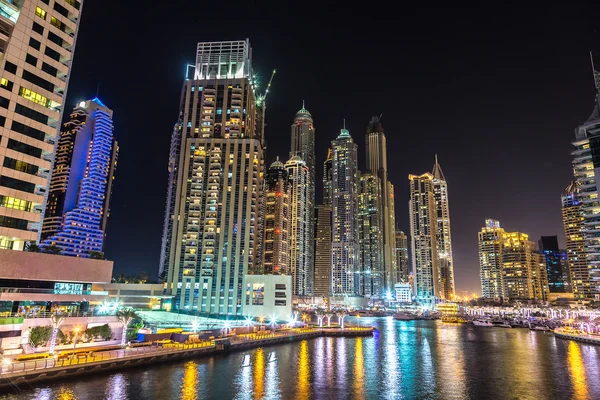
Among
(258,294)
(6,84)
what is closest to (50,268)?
(6,84)

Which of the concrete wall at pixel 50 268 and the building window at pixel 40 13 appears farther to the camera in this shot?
the building window at pixel 40 13

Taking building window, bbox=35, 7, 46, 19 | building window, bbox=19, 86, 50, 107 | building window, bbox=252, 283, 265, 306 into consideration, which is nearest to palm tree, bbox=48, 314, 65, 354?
building window, bbox=19, 86, 50, 107

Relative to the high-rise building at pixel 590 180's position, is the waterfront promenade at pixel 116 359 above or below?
below

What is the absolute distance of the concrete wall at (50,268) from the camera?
214 ft

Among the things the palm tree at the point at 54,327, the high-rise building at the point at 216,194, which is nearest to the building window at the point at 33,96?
the palm tree at the point at 54,327

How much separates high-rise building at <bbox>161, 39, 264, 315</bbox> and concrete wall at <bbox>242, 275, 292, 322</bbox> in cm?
464

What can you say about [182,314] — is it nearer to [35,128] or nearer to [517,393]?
[35,128]

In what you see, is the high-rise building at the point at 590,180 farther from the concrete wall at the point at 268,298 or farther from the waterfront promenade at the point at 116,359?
the waterfront promenade at the point at 116,359

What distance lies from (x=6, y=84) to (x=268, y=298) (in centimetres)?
10714

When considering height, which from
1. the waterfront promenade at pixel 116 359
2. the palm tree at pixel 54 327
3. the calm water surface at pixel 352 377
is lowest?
the calm water surface at pixel 352 377

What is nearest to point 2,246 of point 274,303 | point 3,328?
point 3,328

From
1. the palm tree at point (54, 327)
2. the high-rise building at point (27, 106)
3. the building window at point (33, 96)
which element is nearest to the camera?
the palm tree at point (54, 327)

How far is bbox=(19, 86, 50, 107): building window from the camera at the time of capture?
228 feet

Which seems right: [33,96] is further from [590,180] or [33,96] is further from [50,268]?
[590,180]
